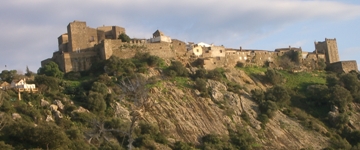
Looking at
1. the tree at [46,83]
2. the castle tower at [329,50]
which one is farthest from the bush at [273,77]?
the tree at [46,83]

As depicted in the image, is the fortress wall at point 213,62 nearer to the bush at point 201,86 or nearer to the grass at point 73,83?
the bush at point 201,86

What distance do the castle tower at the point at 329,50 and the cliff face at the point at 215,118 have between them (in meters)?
20.6

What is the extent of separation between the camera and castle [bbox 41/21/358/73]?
57.2 metres

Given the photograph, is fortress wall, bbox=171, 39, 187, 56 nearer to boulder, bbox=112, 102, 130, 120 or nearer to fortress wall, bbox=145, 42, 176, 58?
fortress wall, bbox=145, 42, 176, 58

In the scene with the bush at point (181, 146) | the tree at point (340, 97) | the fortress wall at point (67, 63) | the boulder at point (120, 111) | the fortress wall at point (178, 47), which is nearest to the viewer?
the bush at point (181, 146)

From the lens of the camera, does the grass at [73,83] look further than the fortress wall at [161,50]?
No

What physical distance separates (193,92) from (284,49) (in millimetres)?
23446

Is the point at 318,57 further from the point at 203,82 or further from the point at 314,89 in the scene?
the point at 203,82

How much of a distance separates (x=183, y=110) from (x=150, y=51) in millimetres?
11492

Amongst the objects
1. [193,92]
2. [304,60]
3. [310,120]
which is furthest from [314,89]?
[193,92]

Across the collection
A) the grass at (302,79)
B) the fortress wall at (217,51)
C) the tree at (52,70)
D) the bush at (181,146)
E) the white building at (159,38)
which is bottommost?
the bush at (181,146)

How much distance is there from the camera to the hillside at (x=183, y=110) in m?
42.9

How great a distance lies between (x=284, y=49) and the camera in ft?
239

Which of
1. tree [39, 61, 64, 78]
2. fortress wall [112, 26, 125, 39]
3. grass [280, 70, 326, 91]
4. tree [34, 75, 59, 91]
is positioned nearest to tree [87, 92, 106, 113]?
tree [34, 75, 59, 91]
